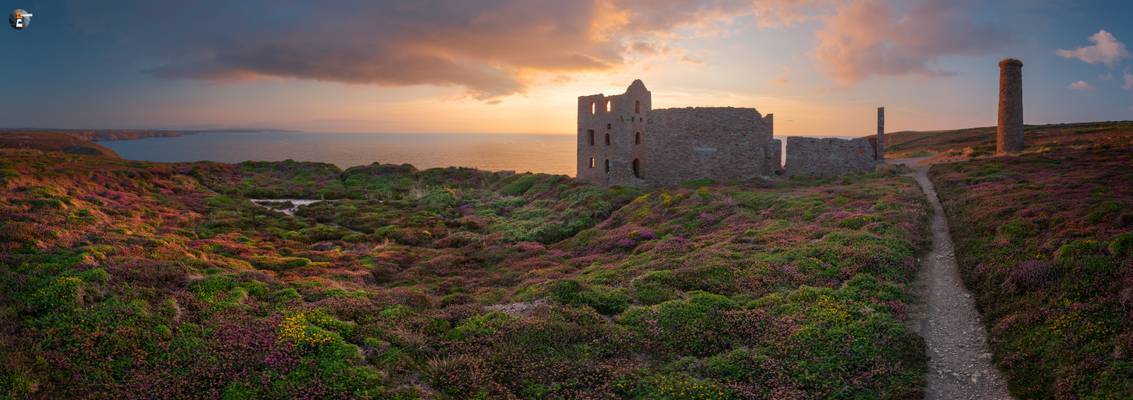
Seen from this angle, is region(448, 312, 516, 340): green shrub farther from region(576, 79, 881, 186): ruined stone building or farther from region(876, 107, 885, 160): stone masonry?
region(876, 107, 885, 160): stone masonry

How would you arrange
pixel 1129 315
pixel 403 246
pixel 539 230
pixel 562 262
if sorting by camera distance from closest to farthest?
1. pixel 1129 315
2. pixel 562 262
3. pixel 403 246
4. pixel 539 230

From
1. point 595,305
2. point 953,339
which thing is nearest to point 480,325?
point 595,305

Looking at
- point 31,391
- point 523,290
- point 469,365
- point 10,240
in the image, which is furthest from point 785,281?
point 10,240

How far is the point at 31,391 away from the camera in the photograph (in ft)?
35.2

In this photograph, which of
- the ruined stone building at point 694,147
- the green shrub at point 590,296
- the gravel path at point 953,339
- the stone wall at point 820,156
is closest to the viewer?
the gravel path at point 953,339

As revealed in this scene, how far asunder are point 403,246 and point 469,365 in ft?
74.6

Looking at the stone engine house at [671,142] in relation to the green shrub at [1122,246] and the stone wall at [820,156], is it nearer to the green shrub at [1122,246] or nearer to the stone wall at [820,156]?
the stone wall at [820,156]

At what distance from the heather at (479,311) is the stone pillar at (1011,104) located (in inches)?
1177

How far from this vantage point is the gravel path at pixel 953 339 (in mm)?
11492

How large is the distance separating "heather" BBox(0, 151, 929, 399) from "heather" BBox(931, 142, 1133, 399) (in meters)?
1.93

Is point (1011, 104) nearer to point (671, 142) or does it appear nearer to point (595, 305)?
point (671, 142)

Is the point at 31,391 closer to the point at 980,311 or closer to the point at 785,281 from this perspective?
the point at 785,281

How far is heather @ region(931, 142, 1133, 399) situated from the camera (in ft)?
36.2

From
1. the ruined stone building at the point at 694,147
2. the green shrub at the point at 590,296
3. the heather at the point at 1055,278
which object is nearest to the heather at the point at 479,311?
the green shrub at the point at 590,296
